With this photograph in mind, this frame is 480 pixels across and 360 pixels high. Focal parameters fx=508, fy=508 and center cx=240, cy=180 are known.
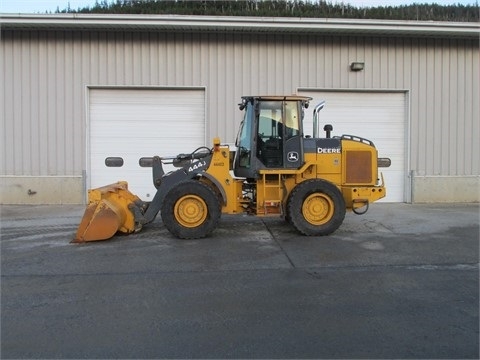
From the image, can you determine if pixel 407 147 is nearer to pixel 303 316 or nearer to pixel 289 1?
pixel 289 1

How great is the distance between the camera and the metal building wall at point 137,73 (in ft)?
44.6

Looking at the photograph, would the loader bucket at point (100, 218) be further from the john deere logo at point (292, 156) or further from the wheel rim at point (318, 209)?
the wheel rim at point (318, 209)

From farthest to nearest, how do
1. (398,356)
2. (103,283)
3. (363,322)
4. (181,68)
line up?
1. (181,68)
2. (103,283)
3. (363,322)
4. (398,356)

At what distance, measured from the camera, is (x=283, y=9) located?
14.9 meters

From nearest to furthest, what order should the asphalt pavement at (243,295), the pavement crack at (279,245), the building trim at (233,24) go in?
the asphalt pavement at (243,295)
the pavement crack at (279,245)
the building trim at (233,24)

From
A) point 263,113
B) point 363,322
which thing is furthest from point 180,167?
point 363,322

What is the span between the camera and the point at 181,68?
13719 mm

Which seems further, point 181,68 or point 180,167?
point 181,68

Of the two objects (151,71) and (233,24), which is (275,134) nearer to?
(233,24)

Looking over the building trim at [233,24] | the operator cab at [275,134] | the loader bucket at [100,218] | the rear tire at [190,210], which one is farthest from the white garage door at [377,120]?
the loader bucket at [100,218]

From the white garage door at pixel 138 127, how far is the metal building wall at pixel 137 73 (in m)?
0.33

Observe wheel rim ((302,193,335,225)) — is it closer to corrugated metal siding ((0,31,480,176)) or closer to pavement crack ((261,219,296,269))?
pavement crack ((261,219,296,269))

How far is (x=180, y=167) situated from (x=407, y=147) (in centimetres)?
781

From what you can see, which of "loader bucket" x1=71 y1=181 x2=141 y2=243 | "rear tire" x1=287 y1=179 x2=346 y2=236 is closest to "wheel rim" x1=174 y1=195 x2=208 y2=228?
"loader bucket" x1=71 y1=181 x2=141 y2=243
